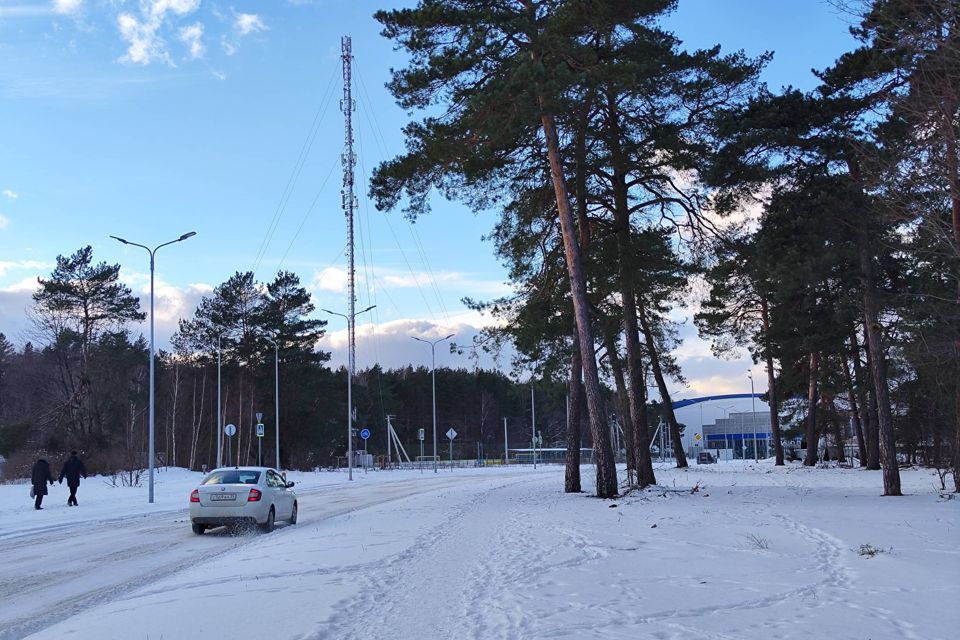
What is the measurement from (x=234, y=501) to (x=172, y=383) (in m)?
67.9

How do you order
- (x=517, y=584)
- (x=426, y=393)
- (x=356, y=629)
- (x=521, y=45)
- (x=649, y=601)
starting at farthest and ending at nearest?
1. (x=426, y=393)
2. (x=521, y=45)
3. (x=517, y=584)
4. (x=649, y=601)
5. (x=356, y=629)

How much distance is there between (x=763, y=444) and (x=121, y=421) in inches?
3226

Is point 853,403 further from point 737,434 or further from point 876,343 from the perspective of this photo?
point 737,434

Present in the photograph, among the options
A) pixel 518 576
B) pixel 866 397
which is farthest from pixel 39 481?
pixel 866 397

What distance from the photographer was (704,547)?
38.2 feet

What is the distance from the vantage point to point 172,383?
263 feet

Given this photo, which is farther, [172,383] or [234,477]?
[172,383]

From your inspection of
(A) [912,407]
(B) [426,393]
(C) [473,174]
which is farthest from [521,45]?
(B) [426,393]

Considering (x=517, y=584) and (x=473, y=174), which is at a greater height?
(x=473, y=174)

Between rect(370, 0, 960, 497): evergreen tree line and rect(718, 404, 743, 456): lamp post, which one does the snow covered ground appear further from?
rect(718, 404, 743, 456): lamp post

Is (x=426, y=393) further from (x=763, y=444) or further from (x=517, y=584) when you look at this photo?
(x=517, y=584)

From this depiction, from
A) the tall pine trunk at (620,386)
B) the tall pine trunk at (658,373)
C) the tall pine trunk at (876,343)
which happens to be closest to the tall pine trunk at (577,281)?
the tall pine trunk at (620,386)

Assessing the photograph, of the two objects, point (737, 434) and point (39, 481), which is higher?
point (39, 481)

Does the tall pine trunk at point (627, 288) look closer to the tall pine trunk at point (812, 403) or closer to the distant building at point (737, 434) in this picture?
the tall pine trunk at point (812, 403)
